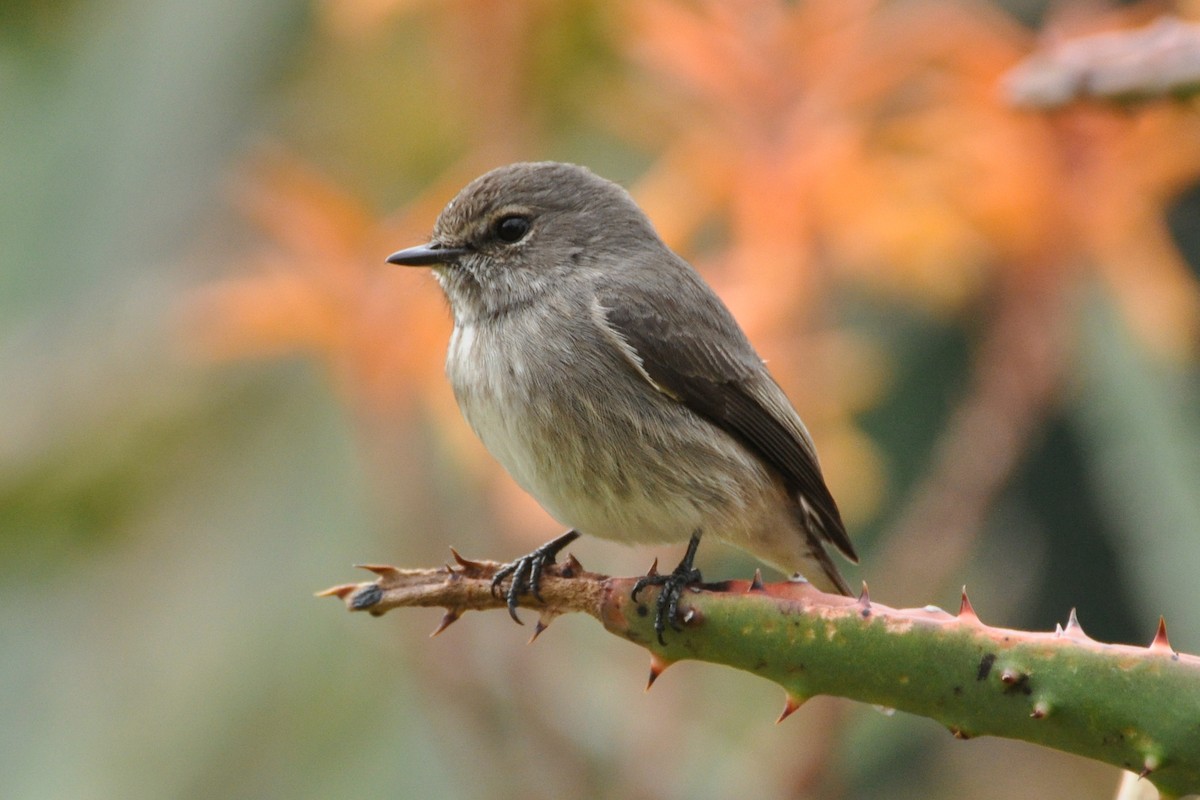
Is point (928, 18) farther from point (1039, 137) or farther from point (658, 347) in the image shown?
point (658, 347)

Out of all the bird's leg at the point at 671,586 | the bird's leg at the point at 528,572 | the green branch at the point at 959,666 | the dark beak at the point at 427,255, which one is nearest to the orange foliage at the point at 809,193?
the dark beak at the point at 427,255

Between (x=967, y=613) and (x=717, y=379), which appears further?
(x=717, y=379)

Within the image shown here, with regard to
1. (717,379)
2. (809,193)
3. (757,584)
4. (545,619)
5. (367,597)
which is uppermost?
(809,193)

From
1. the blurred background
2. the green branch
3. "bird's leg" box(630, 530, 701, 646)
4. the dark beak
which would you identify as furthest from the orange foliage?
the green branch

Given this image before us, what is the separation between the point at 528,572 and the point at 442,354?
0.84 m

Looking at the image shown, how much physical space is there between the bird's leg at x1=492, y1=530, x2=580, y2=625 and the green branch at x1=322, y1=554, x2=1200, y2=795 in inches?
17.5

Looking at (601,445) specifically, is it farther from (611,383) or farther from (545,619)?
(545,619)

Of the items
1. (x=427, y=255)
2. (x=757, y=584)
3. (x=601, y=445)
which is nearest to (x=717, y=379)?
(x=601, y=445)

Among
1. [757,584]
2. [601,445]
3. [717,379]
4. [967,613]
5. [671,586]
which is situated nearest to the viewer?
[967,613]

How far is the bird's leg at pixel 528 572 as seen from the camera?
117 inches

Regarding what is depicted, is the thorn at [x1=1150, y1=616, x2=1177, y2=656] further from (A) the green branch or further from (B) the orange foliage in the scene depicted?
(B) the orange foliage

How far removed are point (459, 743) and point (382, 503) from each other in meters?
0.77

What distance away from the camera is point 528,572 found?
10.9 ft

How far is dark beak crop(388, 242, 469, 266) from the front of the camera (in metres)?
3.71
